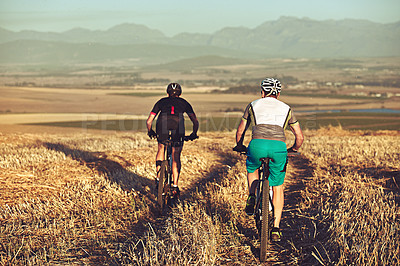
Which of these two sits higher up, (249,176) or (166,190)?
(249,176)

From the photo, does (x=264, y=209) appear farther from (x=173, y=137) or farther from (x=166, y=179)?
(x=173, y=137)

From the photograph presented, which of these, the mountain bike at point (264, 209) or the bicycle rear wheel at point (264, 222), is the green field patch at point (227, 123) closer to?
the mountain bike at point (264, 209)

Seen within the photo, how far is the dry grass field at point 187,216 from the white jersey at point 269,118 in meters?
1.53

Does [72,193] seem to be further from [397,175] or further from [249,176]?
[397,175]

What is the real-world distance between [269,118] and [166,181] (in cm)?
298

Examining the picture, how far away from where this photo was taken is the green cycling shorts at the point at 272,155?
257 inches

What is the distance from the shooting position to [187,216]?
792cm

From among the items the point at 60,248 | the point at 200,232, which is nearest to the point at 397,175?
the point at 200,232

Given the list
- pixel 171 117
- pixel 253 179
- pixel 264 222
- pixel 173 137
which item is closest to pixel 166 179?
pixel 173 137

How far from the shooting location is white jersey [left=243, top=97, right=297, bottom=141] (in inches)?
260

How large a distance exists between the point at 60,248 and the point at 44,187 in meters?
3.73

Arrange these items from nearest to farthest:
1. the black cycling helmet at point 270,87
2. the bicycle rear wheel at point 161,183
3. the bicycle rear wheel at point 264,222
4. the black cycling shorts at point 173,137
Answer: the bicycle rear wheel at point 264,222 → the black cycling helmet at point 270,87 → the bicycle rear wheel at point 161,183 → the black cycling shorts at point 173,137

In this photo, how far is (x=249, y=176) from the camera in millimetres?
6969

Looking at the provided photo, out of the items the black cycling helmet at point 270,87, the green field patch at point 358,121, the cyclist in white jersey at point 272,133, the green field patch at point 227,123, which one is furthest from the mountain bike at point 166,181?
the green field patch at point 358,121
